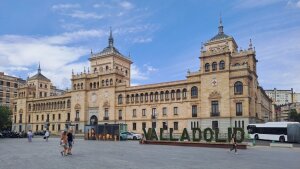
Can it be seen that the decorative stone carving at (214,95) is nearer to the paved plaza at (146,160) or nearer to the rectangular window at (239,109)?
the rectangular window at (239,109)

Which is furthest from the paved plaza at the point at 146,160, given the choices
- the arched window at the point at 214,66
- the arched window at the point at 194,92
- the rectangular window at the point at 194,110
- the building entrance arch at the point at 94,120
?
the building entrance arch at the point at 94,120

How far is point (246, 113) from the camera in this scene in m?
50.2

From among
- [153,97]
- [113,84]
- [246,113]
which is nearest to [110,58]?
[113,84]

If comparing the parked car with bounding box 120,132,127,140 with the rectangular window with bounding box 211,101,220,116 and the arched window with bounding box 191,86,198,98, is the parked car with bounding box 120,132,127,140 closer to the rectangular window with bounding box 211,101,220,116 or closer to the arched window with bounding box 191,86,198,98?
the arched window with bounding box 191,86,198,98

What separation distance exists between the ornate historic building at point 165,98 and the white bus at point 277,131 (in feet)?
14.0

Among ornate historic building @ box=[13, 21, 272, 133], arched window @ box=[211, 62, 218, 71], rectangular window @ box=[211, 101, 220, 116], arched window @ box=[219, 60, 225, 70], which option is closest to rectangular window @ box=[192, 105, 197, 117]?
ornate historic building @ box=[13, 21, 272, 133]

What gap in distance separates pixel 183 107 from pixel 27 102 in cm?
5469

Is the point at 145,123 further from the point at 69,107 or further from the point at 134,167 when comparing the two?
the point at 134,167

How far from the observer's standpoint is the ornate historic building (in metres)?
52.3

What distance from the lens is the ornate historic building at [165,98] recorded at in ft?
172

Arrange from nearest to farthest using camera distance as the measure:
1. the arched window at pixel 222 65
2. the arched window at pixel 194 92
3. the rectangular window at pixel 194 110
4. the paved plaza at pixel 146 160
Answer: the paved plaza at pixel 146 160 → the arched window at pixel 222 65 → the rectangular window at pixel 194 110 → the arched window at pixel 194 92

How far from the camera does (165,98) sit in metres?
61.5

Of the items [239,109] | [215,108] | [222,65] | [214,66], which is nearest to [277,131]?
[239,109]

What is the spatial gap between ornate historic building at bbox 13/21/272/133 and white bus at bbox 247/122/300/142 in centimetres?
428
